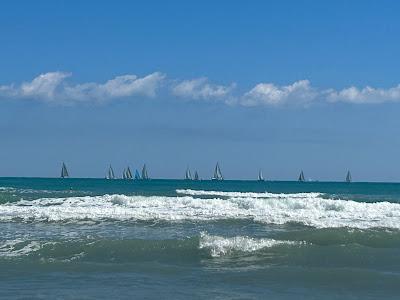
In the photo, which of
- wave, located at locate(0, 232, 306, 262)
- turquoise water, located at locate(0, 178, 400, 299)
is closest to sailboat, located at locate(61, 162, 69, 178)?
turquoise water, located at locate(0, 178, 400, 299)

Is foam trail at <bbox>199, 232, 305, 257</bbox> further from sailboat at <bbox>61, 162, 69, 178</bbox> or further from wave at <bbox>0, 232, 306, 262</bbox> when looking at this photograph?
sailboat at <bbox>61, 162, 69, 178</bbox>

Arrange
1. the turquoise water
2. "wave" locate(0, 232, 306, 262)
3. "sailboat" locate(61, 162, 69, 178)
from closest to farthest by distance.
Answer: the turquoise water, "wave" locate(0, 232, 306, 262), "sailboat" locate(61, 162, 69, 178)

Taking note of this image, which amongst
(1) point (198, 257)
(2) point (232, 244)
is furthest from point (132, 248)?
(2) point (232, 244)

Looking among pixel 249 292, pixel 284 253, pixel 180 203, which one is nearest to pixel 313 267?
pixel 284 253

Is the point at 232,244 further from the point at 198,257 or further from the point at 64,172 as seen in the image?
the point at 64,172

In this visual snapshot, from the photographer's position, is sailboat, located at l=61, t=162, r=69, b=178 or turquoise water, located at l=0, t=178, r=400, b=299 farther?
sailboat, located at l=61, t=162, r=69, b=178

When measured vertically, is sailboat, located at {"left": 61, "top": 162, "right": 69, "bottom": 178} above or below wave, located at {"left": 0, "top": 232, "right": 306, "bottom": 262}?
above

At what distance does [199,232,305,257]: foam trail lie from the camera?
52.5ft

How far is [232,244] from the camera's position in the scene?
16.2 m

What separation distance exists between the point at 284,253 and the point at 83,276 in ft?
18.0

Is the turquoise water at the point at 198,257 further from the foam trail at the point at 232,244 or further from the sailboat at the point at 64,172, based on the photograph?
the sailboat at the point at 64,172

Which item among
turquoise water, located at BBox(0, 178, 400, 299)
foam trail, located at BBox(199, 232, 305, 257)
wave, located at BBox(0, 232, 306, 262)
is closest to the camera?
turquoise water, located at BBox(0, 178, 400, 299)

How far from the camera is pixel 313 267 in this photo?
14055mm

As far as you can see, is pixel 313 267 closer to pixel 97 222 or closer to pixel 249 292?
pixel 249 292
